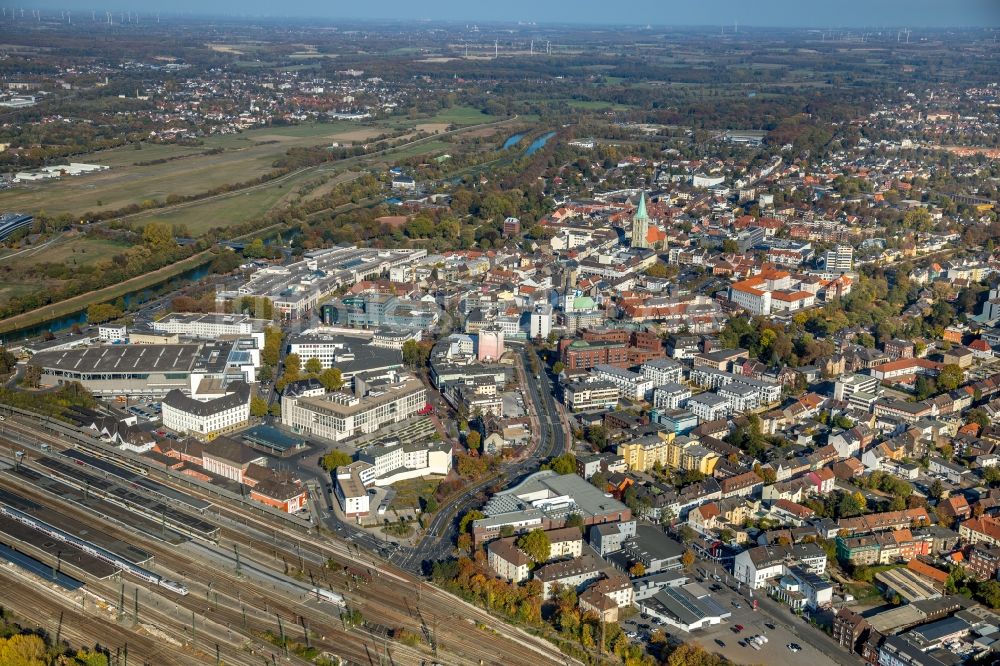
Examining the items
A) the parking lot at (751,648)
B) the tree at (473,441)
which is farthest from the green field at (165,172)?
the parking lot at (751,648)

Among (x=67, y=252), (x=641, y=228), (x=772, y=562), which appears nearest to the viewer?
(x=772, y=562)

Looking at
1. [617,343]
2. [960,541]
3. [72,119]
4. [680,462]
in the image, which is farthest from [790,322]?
[72,119]

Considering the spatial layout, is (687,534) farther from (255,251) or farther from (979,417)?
(255,251)

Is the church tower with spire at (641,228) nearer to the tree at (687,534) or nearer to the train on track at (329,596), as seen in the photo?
the tree at (687,534)

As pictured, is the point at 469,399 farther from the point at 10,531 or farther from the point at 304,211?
the point at 304,211

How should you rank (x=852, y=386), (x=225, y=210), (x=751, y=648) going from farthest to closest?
(x=225, y=210), (x=852, y=386), (x=751, y=648)

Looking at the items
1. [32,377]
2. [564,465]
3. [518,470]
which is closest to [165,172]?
[32,377]

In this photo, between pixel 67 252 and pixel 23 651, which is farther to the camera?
pixel 67 252
